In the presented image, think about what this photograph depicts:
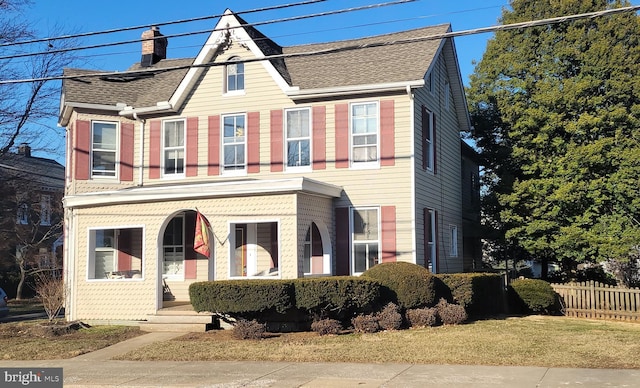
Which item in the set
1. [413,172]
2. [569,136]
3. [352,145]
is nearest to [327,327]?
[413,172]

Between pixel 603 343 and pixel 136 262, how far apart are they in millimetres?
13815

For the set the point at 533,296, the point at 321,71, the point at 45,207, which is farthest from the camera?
the point at 45,207

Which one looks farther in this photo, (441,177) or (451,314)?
(441,177)

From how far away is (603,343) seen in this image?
1247 cm

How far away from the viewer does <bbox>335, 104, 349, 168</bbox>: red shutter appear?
1836 centimetres

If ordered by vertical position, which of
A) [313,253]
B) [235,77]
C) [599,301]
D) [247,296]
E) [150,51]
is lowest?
[599,301]

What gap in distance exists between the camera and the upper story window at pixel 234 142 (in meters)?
19.5

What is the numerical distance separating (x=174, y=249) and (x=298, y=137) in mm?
5401

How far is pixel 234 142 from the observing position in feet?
64.5

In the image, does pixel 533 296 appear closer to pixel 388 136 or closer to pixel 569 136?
pixel 388 136

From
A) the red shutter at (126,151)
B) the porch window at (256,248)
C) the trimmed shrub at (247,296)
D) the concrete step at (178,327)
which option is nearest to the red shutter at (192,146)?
the red shutter at (126,151)

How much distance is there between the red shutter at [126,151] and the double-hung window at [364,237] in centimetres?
773

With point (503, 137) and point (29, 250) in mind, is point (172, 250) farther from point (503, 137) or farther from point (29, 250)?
point (29, 250)

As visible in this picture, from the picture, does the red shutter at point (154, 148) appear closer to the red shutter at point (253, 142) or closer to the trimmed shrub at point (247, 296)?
Answer: the red shutter at point (253, 142)
